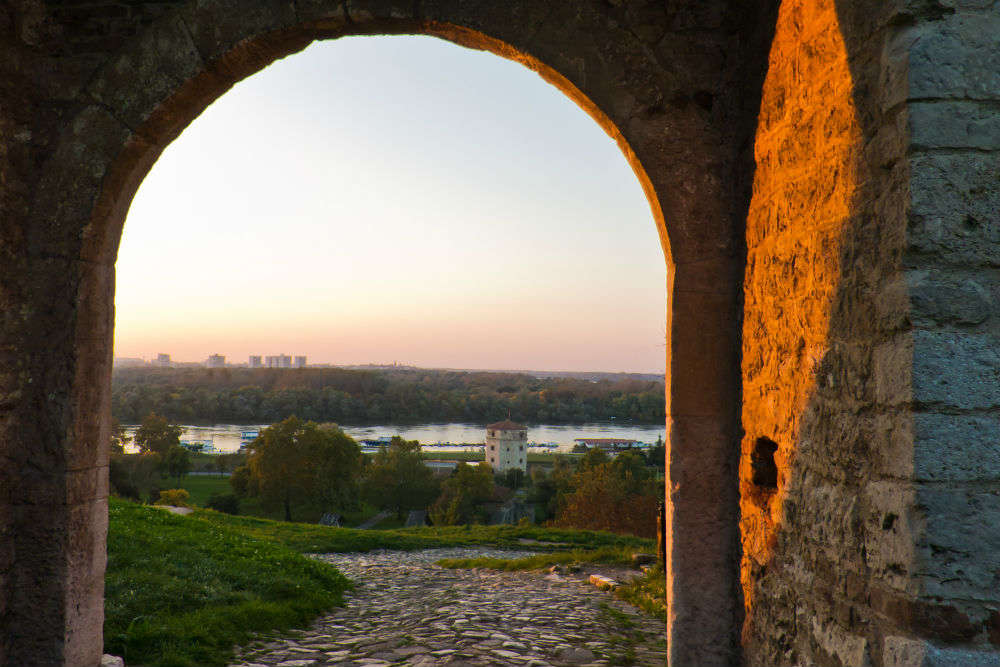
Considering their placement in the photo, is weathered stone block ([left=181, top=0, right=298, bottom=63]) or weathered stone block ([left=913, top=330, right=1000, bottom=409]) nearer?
weathered stone block ([left=913, top=330, right=1000, bottom=409])

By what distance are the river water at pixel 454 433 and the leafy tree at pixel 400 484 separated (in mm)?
13895

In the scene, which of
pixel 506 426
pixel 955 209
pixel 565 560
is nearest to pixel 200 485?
pixel 506 426

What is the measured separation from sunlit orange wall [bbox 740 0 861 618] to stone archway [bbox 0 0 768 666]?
17cm

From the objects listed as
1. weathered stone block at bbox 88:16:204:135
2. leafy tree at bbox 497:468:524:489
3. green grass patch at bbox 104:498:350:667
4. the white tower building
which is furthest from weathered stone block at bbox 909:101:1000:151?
the white tower building

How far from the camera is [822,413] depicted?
228cm

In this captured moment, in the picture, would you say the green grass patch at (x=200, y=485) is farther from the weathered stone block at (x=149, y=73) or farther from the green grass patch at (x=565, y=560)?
the weathered stone block at (x=149, y=73)

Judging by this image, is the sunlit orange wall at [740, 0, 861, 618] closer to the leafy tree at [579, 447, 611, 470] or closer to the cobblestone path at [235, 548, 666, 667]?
the cobblestone path at [235, 548, 666, 667]

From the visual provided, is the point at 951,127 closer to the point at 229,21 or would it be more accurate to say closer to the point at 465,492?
the point at 229,21

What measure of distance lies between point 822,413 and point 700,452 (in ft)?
2.84

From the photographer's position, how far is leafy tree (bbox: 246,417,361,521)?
32219mm

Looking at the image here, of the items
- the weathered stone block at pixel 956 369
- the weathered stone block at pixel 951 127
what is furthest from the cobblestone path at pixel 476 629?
the weathered stone block at pixel 951 127

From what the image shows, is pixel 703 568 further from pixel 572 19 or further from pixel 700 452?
pixel 572 19

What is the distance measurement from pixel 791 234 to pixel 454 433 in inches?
2796

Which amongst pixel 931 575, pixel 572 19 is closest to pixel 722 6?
pixel 572 19
